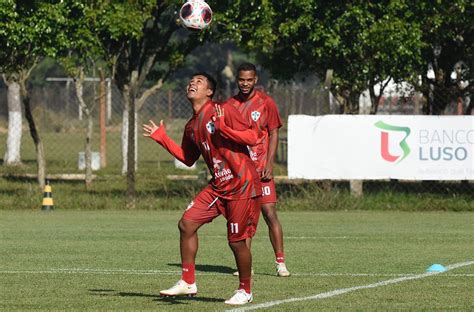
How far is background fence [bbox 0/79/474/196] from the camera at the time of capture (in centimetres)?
2775

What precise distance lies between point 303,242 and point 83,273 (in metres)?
4.78

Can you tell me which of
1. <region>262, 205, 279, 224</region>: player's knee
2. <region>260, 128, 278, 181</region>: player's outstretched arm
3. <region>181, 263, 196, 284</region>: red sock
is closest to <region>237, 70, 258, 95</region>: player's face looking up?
<region>260, 128, 278, 181</region>: player's outstretched arm

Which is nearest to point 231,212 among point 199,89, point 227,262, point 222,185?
point 222,185

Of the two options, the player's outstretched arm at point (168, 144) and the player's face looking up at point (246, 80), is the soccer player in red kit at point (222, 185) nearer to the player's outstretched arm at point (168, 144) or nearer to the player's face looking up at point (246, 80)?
the player's outstretched arm at point (168, 144)

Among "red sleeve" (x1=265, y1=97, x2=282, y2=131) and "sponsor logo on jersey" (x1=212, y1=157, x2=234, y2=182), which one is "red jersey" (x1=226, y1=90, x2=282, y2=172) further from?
"sponsor logo on jersey" (x1=212, y1=157, x2=234, y2=182)

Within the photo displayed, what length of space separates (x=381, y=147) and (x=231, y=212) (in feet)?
42.0

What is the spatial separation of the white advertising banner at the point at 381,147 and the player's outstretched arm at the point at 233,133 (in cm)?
1279

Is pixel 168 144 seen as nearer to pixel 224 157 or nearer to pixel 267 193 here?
pixel 224 157

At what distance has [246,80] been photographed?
12836mm

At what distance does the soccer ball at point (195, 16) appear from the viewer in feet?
48.8

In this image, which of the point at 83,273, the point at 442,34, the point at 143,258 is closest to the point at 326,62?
the point at 442,34

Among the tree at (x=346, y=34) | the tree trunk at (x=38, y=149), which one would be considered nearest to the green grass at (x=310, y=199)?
the tree trunk at (x=38, y=149)

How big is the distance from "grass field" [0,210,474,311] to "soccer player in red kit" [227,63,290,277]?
0.56 metres

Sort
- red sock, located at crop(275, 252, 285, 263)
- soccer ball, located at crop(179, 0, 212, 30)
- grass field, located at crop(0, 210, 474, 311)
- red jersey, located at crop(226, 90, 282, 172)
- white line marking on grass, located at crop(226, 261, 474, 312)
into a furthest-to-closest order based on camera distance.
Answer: soccer ball, located at crop(179, 0, 212, 30) → red jersey, located at crop(226, 90, 282, 172) → red sock, located at crop(275, 252, 285, 263) → grass field, located at crop(0, 210, 474, 311) → white line marking on grass, located at crop(226, 261, 474, 312)
